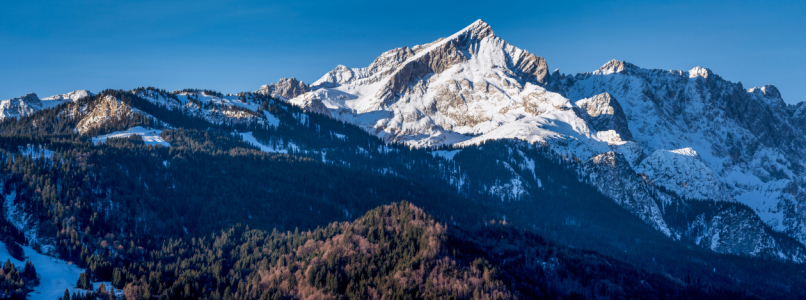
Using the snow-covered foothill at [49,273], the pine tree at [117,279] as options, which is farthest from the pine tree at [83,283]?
the pine tree at [117,279]

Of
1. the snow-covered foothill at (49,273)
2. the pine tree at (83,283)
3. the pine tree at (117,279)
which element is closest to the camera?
the snow-covered foothill at (49,273)

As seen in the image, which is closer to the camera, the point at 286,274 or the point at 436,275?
the point at 436,275

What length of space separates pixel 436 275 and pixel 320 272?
29.6 metres

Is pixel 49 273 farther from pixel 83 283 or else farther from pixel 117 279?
pixel 117 279

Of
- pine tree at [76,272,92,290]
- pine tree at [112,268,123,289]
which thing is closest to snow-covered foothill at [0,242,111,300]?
pine tree at [76,272,92,290]

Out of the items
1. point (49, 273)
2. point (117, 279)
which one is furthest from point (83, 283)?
point (49, 273)

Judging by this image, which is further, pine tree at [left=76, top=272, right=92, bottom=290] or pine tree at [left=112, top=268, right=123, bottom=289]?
pine tree at [left=112, top=268, right=123, bottom=289]

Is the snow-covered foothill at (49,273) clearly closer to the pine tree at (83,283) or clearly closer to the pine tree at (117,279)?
the pine tree at (83,283)

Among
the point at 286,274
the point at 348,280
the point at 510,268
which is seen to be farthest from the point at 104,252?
the point at 510,268

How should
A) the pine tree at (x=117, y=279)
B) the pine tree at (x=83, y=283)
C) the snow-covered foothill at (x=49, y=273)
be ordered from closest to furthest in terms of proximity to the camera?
the snow-covered foothill at (x=49, y=273) → the pine tree at (x=83, y=283) → the pine tree at (x=117, y=279)

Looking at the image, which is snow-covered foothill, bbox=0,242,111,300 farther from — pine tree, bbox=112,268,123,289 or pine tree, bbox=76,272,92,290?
pine tree, bbox=112,268,123,289

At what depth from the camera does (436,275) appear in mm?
177250

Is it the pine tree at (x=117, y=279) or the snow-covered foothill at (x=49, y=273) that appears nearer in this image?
the snow-covered foothill at (x=49, y=273)

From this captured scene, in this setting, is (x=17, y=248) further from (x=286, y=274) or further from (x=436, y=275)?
(x=436, y=275)
